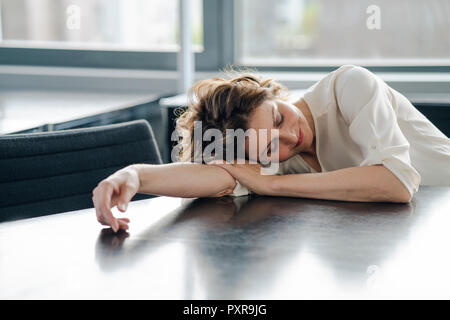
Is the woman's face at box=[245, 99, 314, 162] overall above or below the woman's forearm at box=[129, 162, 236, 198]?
above

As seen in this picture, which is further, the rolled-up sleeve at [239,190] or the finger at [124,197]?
the rolled-up sleeve at [239,190]

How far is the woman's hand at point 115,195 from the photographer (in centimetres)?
106

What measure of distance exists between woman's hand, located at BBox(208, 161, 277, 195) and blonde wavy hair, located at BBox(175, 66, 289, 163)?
9 cm

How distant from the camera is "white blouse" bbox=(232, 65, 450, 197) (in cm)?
131

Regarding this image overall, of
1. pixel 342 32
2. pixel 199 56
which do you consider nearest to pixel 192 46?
pixel 199 56

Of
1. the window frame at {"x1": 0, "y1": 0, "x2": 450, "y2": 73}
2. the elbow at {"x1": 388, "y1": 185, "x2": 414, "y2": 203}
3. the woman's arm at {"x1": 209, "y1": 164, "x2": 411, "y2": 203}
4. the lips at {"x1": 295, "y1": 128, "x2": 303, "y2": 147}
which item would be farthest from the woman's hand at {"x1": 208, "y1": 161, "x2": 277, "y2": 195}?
the window frame at {"x1": 0, "y1": 0, "x2": 450, "y2": 73}

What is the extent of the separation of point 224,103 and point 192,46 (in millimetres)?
1521

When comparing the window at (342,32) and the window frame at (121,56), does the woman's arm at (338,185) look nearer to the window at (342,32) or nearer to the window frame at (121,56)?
the window at (342,32)

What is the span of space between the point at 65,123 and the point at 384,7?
1499 mm

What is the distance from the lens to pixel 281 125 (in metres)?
1.37

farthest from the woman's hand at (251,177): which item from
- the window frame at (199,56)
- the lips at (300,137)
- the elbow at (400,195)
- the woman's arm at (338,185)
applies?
the window frame at (199,56)

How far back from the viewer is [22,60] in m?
3.03

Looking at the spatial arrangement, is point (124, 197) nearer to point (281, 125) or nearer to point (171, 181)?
point (171, 181)

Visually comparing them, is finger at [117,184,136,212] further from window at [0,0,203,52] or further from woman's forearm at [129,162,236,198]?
window at [0,0,203,52]
